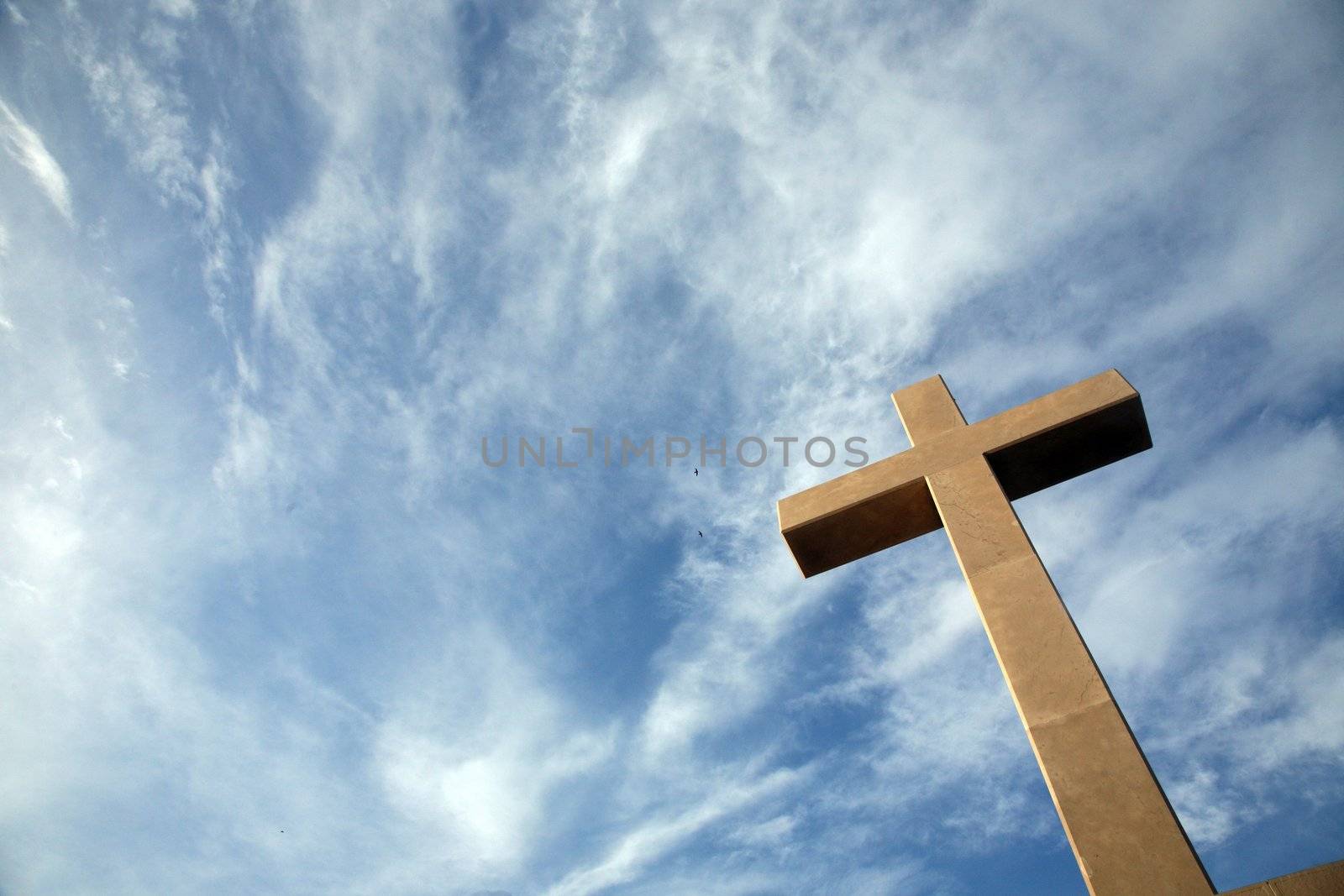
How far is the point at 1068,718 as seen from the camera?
141 inches

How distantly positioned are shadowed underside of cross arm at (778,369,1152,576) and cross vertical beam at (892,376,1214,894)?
1.28ft

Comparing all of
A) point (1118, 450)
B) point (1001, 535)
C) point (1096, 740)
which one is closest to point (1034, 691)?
point (1096, 740)

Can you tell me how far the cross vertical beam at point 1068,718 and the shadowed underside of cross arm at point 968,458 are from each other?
390 mm

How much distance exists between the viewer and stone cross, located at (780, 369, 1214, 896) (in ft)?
10.4

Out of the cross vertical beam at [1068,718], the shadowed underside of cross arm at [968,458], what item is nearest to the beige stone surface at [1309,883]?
the cross vertical beam at [1068,718]

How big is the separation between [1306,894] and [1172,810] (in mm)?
708

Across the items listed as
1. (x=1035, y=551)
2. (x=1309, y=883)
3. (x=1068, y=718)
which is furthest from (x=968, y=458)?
(x=1309, y=883)

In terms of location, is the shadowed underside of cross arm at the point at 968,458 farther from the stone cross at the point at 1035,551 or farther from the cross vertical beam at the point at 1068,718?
the cross vertical beam at the point at 1068,718

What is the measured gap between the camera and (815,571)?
5.97m

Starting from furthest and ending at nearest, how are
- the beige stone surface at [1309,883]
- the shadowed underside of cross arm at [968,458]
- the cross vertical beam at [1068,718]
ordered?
the shadowed underside of cross arm at [968,458]
the cross vertical beam at [1068,718]
the beige stone surface at [1309,883]

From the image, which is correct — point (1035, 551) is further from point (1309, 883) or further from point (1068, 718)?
point (1309, 883)

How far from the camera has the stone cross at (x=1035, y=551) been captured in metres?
3.18

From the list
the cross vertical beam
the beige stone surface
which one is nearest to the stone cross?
the cross vertical beam

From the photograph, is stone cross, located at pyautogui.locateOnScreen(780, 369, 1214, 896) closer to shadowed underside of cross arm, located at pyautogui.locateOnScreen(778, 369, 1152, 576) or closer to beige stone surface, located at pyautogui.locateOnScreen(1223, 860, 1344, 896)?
shadowed underside of cross arm, located at pyautogui.locateOnScreen(778, 369, 1152, 576)
